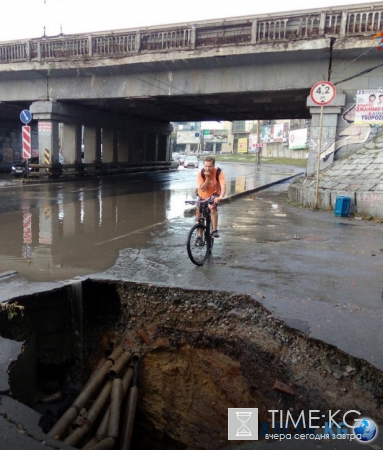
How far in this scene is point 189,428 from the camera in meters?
4.63

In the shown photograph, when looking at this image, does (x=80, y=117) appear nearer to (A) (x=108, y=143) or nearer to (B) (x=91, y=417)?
(A) (x=108, y=143)

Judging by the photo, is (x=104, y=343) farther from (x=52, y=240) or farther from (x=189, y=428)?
(x=52, y=240)

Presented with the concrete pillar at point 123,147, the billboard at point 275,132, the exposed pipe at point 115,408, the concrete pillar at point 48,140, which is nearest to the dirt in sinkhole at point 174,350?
the exposed pipe at point 115,408

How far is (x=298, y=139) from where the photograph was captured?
2378 inches

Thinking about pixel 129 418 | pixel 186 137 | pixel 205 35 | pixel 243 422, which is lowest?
pixel 129 418

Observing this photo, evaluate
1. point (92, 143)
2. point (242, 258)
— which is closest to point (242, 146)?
point (92, 143)

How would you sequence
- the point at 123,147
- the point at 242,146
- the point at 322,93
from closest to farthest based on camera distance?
1. the point at 322,93
2. the point at 123,147
3. the point at 242,146

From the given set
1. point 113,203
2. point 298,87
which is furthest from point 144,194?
point 298,87

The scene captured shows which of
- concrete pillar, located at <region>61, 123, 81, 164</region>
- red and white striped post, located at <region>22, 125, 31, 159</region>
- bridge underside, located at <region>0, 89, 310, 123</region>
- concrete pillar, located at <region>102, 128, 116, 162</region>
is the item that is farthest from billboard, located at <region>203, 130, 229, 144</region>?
red and white striped post, located at <region>22, 125, 31, 159</region>

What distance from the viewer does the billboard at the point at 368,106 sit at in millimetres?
13578

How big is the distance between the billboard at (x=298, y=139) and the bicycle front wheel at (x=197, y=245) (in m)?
55.8

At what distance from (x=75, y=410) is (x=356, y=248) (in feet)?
18.5

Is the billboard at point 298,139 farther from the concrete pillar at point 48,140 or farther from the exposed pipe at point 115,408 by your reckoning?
the exposed pipe at point 115,408

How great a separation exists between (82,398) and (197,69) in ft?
49.5
